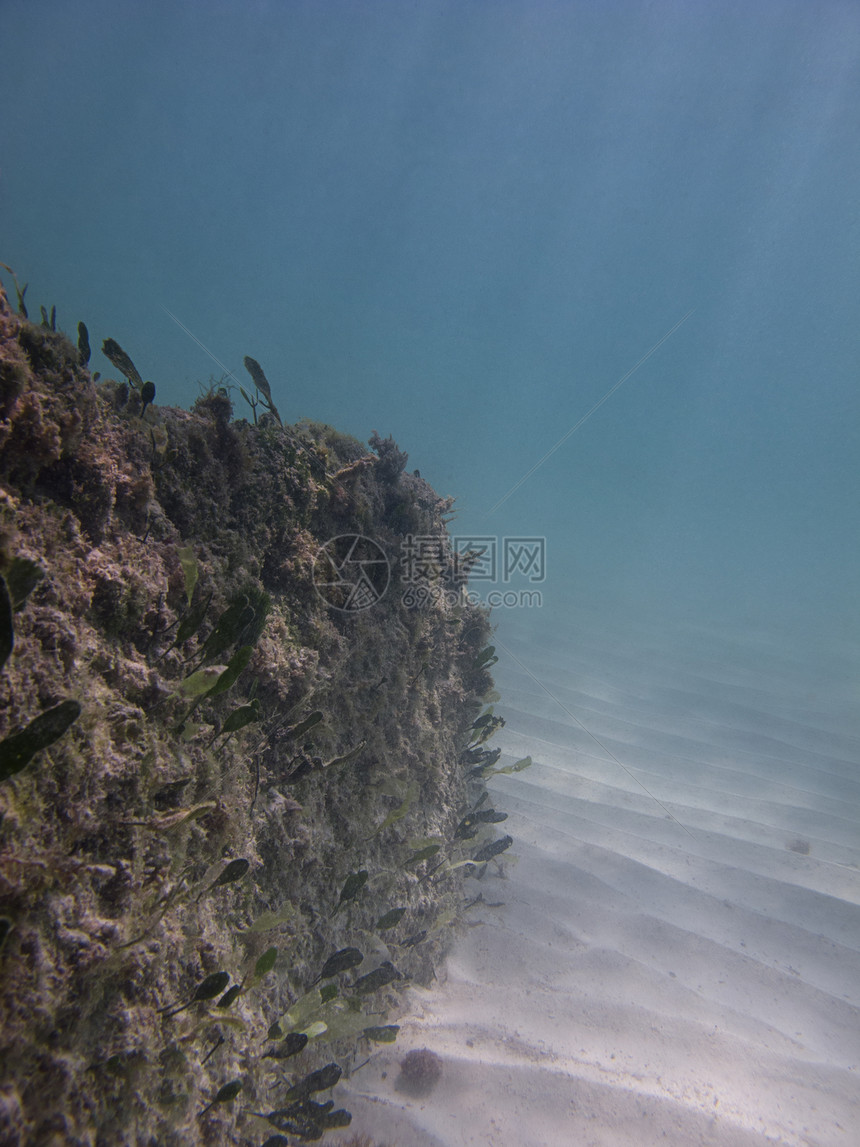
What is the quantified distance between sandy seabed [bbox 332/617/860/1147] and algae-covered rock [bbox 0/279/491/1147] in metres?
0.85

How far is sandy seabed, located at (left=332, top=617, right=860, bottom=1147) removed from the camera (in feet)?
9.63

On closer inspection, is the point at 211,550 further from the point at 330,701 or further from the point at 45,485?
the point at 330,701

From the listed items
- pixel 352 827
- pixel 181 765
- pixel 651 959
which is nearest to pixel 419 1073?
pixel 352 827

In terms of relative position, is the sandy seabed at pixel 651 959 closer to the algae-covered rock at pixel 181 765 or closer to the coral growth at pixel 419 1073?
the coral growth at pixel 419 1073

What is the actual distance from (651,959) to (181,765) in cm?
486


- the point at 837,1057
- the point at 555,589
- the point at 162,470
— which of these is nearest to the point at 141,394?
the point at 162,470

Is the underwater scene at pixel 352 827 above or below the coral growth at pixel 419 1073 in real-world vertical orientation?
above

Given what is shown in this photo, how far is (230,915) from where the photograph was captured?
1826 mm

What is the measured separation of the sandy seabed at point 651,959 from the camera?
9.63 ft

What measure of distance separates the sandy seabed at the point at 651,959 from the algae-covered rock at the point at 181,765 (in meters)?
0.85

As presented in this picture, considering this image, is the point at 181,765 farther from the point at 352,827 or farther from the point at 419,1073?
the point at 419,1073

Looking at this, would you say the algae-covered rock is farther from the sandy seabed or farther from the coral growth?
the sandy seabed

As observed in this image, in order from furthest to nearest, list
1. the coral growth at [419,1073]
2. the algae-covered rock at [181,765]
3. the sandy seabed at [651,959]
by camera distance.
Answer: the sandy seabed at [651,959] → the coral growth at [419,1073] → the algae-covered rock at [181,765]

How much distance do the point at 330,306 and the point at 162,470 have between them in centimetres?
12403
